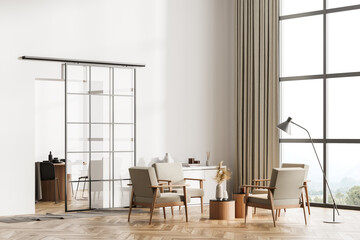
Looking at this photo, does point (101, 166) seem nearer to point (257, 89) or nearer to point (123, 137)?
point (123, 137)

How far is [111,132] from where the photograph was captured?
1091 centimetres

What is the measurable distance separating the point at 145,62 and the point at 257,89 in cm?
244

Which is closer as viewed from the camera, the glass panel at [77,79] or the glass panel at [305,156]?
the glass panel at [77,79]

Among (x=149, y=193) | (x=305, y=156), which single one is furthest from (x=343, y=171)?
(x=149, y=193)

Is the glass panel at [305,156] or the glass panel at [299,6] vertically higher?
the glass panel at [299,6]

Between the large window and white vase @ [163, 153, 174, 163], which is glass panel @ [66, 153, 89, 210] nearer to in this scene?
white vase @ [163, 153, 174, 163]

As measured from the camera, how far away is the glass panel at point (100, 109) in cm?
1067

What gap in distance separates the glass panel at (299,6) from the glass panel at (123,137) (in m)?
4.03

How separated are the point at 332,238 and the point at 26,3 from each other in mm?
6294

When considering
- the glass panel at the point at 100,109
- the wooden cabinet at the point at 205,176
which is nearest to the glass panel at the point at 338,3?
the wooden cabinet at the point at 205,176

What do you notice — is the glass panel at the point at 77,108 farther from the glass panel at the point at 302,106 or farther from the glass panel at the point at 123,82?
the glass panel at the point at 302,106

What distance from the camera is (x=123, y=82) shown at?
1113cm

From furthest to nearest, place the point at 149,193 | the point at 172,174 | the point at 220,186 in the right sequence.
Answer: the point at 172,174 < the point at 220,186 < the point at 149,193

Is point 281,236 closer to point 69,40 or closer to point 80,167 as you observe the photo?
point 80,167
